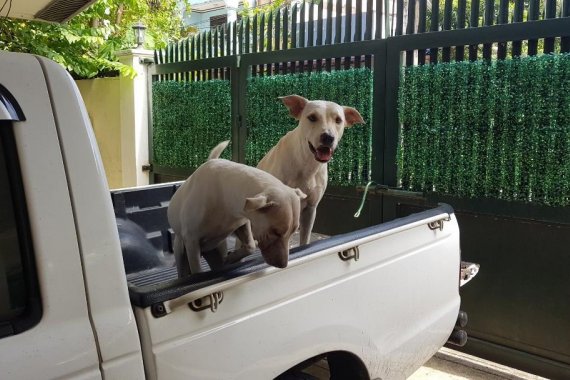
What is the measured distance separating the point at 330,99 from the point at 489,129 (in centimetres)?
179

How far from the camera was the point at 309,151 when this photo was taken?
334cm

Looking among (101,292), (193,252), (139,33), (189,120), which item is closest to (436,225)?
(193,252)

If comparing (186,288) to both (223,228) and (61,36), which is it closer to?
(223,228)

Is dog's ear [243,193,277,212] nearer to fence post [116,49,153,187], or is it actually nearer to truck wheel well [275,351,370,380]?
truck wheel well [275,351,370,380]

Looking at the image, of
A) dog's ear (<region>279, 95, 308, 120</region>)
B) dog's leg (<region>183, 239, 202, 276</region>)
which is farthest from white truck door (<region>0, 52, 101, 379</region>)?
dog's ear (<region>279, 95, 308, 120</region>)

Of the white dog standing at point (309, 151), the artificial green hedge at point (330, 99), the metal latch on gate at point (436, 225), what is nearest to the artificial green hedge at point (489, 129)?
the artificial green hedge at point (330, 99)

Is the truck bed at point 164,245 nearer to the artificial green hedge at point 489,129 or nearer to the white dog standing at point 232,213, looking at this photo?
the white dog standing at point 232,213

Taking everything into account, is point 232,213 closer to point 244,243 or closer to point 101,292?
point 244,243

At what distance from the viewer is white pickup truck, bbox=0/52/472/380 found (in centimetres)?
143

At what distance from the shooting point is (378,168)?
5.35m

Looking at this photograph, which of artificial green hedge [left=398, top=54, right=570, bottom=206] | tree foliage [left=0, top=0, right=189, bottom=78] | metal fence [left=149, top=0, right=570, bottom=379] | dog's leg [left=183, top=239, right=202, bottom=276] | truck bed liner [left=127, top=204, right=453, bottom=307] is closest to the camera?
truck bed liner [left=127, top=204, right=453, bottom=307]

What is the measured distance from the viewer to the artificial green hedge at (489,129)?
13.7ft

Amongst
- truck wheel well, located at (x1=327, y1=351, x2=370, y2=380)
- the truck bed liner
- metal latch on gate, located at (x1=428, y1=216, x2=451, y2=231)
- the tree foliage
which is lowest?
Answer: truck wheel well, located at (x1=327, y1=351, x2=370, y2=380)

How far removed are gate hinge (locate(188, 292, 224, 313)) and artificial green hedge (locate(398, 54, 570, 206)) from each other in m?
3.25
